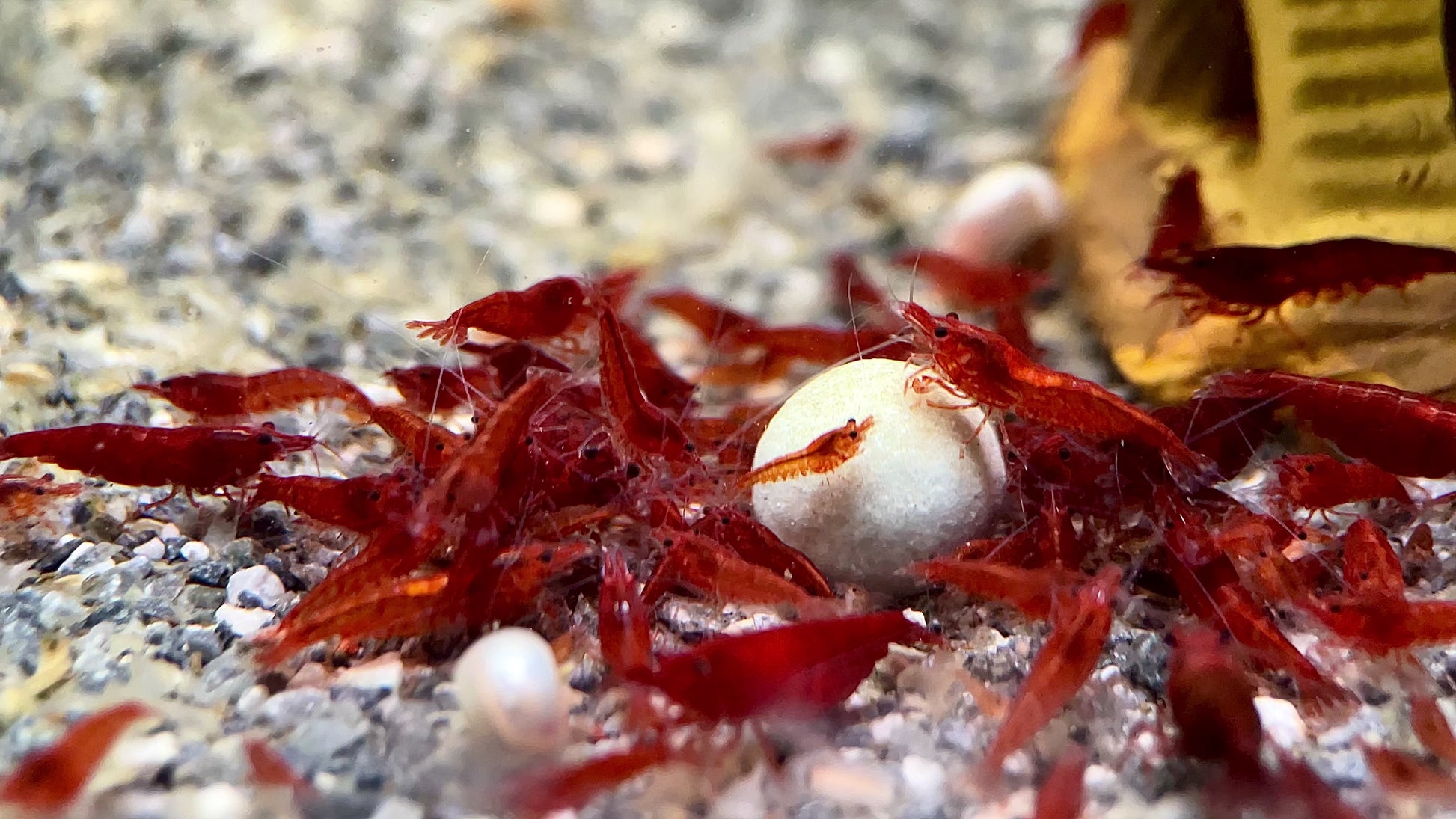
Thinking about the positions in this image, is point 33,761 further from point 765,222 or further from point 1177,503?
point 765,222

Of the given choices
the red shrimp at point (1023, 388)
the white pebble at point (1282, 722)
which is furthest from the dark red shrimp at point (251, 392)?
the white pebble at point (1282, 722)

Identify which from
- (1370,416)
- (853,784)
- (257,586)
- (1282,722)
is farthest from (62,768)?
(1370,416)

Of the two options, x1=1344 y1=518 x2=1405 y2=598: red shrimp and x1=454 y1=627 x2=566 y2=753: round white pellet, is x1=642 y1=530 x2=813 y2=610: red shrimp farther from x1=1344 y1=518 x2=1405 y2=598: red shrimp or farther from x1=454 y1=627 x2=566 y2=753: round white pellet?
x1=1344 y1=518 x2=1405 y2=598: red shrimp

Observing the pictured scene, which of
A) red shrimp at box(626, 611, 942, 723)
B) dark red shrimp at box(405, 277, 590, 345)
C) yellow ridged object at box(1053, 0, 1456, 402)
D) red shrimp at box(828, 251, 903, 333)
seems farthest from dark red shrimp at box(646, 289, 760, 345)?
red shrimp at box(626, 611, 942, 723)

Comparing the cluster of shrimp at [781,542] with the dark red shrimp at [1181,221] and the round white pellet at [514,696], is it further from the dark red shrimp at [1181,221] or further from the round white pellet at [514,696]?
the dark red shrimp at [1181,221]

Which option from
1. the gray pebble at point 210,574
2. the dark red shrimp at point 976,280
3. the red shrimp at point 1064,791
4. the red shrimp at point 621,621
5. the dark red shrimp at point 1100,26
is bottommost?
the dark red shrimp at point 976,280

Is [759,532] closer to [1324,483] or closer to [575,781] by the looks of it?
[575,781]

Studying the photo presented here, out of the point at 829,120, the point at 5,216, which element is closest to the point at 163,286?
the point at 5,216
